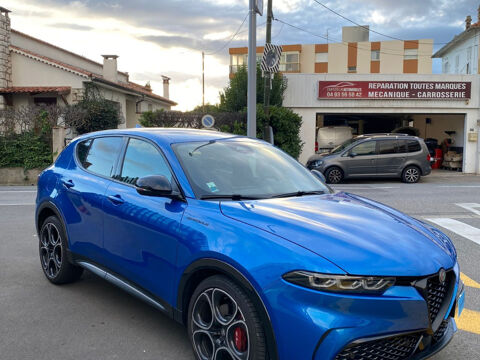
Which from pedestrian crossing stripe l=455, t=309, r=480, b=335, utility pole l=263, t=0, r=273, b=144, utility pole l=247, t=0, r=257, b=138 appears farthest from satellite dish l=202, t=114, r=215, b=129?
pedestrian crossing stripe l=455, t=309, r=480, b=335

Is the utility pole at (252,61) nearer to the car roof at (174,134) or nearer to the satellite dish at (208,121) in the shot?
the satellite dish at (208,121)

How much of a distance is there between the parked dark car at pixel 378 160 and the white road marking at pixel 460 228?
302 inches

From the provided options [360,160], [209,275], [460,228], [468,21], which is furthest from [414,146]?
[468,21]

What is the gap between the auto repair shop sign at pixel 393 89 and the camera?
20.1 metres

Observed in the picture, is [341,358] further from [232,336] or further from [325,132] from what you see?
[325,132]

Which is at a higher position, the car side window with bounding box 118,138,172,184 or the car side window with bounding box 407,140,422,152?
the car side window with bounding box 118,138,172,184

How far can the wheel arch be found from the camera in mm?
2357

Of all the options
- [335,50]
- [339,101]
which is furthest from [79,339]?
[335,50]

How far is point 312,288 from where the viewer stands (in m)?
2.24

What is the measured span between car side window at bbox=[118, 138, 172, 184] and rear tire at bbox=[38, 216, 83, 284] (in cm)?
113

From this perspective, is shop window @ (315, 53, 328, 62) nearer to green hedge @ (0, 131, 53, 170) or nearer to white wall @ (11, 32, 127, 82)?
white wall @ (11, 32, 127, 82)

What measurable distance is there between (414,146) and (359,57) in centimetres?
3151

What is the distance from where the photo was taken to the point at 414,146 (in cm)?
1631

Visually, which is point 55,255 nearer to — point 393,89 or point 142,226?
point 142,226
